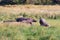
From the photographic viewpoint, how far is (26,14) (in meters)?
27.2

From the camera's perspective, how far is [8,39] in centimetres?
1145

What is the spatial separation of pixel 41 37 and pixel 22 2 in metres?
36.2

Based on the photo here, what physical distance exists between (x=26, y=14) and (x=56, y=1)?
22.1 metres

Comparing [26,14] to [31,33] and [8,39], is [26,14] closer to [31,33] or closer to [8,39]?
[31,33]

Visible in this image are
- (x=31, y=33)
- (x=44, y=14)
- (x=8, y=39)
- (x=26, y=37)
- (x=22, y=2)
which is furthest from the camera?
(x=22, y=2)

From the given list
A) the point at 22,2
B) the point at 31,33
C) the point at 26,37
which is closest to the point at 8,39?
the point at 26,37

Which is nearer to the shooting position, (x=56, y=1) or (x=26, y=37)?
(x=26, y=37)

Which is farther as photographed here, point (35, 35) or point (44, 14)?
point (44, 14)

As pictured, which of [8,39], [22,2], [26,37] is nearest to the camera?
[8,39]

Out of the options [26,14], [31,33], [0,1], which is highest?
[31,33]

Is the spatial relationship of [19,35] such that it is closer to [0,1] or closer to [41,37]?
[41,37]

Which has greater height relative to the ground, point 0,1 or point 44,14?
point 44,14

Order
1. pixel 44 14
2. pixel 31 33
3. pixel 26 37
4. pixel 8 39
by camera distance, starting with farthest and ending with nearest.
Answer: pixel 44 14
pixel 31 33
pixel 26 37
pixel 8 39

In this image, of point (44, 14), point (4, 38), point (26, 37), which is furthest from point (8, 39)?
point (44, 14)
